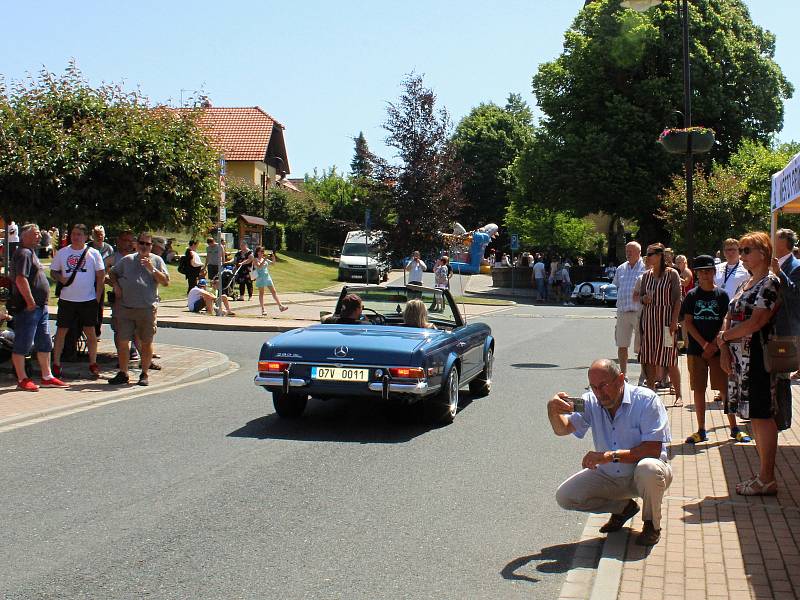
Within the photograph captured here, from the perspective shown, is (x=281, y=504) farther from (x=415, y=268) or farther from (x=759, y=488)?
(x=415, y=268)

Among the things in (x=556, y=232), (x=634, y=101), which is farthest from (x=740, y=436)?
(x=556, y=232)

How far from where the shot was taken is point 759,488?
6738 mm

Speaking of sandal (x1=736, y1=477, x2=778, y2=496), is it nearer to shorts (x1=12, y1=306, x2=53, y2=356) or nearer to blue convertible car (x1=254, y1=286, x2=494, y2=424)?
blue convertible car (x1=254, y1=286, x2=494, y2=424)

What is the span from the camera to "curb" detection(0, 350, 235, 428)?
32.4ft

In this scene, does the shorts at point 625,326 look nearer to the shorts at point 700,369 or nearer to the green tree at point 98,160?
the shorts at point 700,369

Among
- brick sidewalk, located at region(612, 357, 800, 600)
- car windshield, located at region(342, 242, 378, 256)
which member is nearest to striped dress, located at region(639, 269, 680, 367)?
brick sidewalk, located at region(612, 357, 800, 600)

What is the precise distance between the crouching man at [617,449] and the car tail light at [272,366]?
3938mm

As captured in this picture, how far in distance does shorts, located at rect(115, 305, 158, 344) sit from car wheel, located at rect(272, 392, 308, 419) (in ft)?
10.0

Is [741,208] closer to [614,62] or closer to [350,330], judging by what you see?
[614,62]

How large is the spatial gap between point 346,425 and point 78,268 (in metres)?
4.59

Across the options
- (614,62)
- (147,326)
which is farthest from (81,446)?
(614,62)

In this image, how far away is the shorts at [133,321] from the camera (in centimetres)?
1230

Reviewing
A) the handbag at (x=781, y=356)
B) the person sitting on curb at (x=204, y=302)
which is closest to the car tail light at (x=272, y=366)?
the handbag at (x=781, y=356)

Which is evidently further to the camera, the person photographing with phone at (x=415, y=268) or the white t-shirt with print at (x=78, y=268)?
the person photographing with phone at (x=415, y=268)
